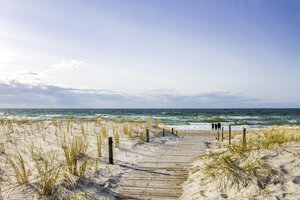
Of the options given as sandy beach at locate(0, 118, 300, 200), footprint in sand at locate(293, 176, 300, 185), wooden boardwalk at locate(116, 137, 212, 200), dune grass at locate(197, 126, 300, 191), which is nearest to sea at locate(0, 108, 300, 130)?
wooden boardwalk at locate(116, 137, 212, 200)

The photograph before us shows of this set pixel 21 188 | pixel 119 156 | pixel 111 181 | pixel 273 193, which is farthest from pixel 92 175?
pixel 273 193

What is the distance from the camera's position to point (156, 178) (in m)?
5.18

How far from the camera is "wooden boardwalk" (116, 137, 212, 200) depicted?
433cm

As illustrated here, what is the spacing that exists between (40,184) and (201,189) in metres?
3.20

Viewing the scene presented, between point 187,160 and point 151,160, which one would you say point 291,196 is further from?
point 151,160

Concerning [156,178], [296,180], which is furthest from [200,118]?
[296,180]

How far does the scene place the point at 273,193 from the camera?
3.57m

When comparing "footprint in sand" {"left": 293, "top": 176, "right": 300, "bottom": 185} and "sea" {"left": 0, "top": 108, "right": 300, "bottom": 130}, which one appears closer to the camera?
Answer: "footprint in sand" {"left": 293, "top": 176, "right": 300, "bottom": 185}

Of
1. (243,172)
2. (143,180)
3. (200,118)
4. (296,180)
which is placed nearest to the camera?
(296,180)

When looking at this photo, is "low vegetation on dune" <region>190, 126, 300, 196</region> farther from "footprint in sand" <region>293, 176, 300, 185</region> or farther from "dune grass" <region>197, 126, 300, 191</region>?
"footprint in sand" <region>293, 176, 300, 185</region>

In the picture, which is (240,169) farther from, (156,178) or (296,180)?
(156,178)

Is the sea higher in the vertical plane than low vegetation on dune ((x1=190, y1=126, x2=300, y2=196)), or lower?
lower

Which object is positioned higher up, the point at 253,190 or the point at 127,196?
the point at 253,190

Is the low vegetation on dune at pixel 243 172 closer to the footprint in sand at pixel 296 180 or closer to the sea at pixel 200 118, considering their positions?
the footprint in sand at pixel 296 180
